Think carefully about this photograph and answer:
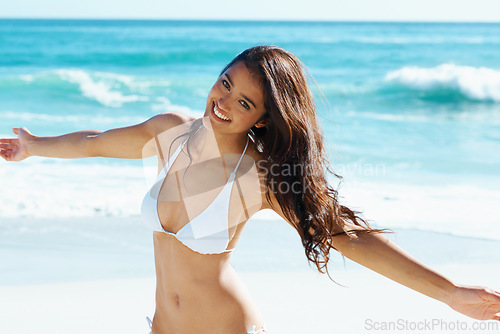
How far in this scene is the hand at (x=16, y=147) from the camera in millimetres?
2457

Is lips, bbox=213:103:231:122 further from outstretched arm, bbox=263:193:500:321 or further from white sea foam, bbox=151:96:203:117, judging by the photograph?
white sea foam, bbox=151:96:203:117

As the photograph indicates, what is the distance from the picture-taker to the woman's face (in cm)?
205

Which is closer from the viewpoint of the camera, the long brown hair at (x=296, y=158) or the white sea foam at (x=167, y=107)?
the long brown hair at (x=296, y=158)

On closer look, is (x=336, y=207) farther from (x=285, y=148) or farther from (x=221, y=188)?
(x=221, y=188)

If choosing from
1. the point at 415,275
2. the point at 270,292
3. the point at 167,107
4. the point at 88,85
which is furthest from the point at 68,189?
the point at 88,85

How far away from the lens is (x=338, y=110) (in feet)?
44.3

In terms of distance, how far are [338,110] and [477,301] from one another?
1196 centimetres

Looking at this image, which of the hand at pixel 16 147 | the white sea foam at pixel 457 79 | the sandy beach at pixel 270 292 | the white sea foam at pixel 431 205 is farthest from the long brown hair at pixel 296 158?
the white sea foam at pixel 457 79

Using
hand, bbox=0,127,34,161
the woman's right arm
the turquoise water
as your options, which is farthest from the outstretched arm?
hand, bbox=0,127,34,161

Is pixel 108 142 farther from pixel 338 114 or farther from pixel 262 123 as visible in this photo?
pixel 338 114

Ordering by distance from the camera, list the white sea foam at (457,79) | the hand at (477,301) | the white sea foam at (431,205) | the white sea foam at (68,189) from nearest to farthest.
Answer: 1. the hand at (477,301)
2. the white sea foam at (431,205)
3. the white sea foam at (68,189)
4. the white sea foam at (457,79)

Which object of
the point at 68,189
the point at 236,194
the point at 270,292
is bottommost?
the point at 68,189

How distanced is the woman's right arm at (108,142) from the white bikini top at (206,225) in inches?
9.8

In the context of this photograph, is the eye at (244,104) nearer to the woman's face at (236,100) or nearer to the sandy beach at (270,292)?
the woman's face at (236,100)
